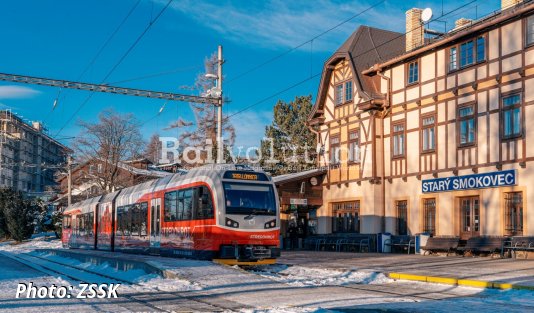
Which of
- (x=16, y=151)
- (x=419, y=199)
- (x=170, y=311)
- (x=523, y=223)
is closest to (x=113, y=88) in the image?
(x=419, y=199)

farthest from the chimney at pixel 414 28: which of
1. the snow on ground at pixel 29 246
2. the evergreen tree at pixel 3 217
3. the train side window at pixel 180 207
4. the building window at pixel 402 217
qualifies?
the evergreen tree at pixel 3 217

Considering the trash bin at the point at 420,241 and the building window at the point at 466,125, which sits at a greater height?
the building window at the point at 466,125

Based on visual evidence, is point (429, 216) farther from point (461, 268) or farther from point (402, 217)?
point (461, 268)

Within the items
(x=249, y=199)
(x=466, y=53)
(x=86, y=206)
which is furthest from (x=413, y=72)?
(x=86, y=206)

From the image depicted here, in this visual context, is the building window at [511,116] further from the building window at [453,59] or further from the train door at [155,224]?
the train door at [155,224]

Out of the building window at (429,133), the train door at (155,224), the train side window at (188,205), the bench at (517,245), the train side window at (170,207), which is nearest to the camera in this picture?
the train side window at (188,205)

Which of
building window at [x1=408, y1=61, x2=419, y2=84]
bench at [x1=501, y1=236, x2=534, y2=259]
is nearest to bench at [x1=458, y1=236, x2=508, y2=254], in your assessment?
bench at [x1=501, y1=236, x2=534, y2=259]

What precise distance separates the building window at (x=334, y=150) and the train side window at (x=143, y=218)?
460 inches

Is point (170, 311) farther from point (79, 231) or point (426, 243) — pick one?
point (79, 231)

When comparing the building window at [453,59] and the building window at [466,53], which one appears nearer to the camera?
the building window at [466,53]

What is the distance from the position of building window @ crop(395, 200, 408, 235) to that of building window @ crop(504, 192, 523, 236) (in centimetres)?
599

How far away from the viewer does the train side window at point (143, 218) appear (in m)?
25.4

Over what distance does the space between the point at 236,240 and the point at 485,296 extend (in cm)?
817

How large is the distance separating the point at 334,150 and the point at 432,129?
7596 mm
